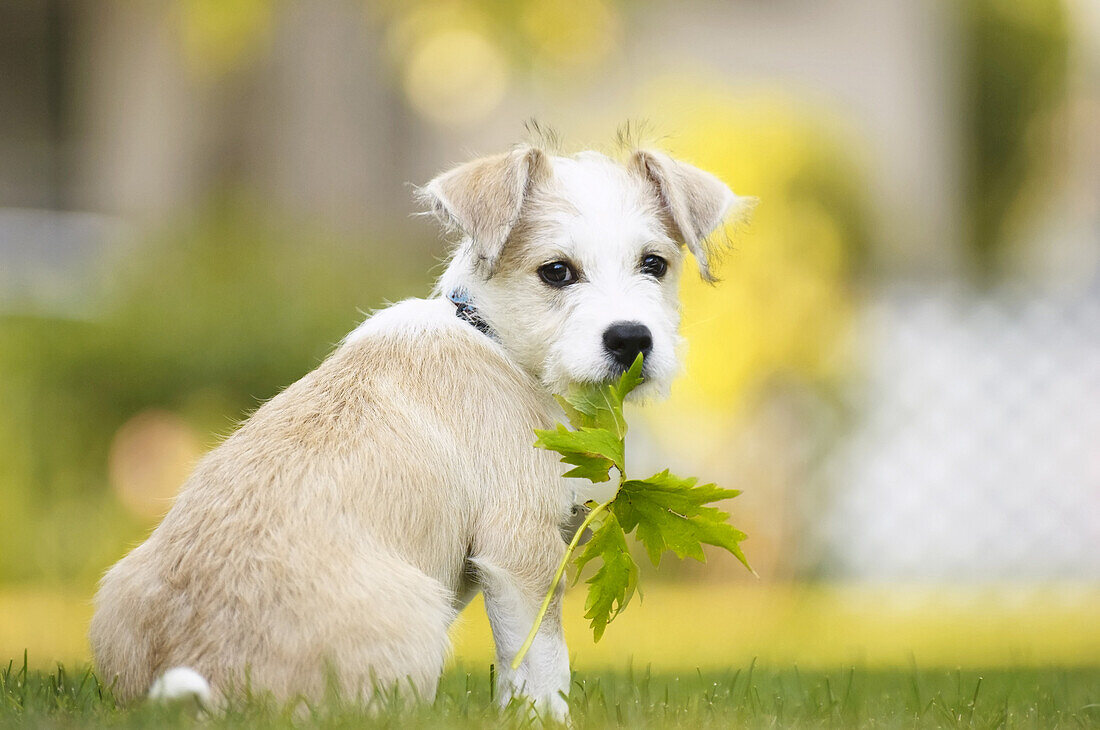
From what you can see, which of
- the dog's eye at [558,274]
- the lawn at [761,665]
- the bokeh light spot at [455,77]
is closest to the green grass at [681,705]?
the lawn at [761,665]

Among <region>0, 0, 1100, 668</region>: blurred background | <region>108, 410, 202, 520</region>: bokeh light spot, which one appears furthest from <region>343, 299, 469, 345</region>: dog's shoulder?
<region>108, 410, 202, 520</region>: bokeh light spot

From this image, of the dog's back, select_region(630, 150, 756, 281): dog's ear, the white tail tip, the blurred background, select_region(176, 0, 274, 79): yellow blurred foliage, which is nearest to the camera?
the white tail tip

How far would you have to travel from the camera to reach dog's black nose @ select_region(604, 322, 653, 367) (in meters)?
4.07

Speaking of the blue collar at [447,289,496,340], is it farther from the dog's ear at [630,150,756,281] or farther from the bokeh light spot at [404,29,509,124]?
the bokeh light spot at [404,29,509,124]

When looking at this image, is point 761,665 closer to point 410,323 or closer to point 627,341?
point 627,341

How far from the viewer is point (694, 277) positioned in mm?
9227

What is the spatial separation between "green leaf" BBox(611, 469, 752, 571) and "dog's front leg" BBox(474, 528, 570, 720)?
1.01 feet

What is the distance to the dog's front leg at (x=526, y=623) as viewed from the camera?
3787 millimetres

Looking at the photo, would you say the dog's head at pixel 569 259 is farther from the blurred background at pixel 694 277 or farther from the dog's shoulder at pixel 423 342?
the blurred background at pixel 694 277

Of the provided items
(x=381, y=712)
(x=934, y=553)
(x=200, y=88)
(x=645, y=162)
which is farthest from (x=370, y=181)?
(x=381, y=712)

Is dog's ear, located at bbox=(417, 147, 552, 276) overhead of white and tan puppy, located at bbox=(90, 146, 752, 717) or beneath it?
overhead

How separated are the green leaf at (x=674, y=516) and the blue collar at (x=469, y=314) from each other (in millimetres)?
875

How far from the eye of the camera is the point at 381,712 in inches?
131

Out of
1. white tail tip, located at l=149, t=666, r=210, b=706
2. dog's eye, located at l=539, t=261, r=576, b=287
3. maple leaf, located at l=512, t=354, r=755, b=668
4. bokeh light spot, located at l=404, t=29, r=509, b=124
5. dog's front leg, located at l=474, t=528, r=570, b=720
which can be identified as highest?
bokeh light spot, located at l=404, t=29, r=509, b=124
